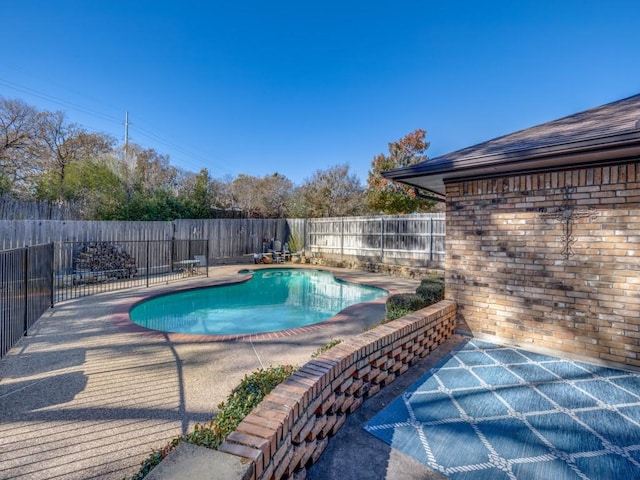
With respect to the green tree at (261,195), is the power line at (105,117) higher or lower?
higher

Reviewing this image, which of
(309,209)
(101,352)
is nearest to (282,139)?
(309,209)

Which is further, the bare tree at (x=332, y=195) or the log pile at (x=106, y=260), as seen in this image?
the bare tree at (x=332, y=195)

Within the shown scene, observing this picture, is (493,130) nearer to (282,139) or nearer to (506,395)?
(282,139)

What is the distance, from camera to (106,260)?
12.0 metres

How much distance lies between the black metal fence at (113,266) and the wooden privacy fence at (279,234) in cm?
42

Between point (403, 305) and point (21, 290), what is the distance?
20.7 feet

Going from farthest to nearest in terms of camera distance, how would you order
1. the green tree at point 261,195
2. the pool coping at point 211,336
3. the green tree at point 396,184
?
the green tree at point 261,195 < the green tree at point 396,184 < the pool coping at point 211,336

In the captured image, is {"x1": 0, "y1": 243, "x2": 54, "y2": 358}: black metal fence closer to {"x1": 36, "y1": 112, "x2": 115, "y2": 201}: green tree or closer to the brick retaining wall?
the brick retaining wall

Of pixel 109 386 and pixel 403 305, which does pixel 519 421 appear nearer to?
pixel 403 305

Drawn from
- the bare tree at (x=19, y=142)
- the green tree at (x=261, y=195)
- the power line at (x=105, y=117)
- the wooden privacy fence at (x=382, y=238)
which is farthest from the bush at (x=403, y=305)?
the power line at (x=105, y=117)

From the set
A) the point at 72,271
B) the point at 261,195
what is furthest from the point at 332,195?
the point at 72,271

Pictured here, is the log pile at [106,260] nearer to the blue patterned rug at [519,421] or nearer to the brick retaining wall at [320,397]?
the brick retaining wall at [320,397]

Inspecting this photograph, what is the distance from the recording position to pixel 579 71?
35.3 feet

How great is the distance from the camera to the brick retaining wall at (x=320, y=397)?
5.88ft
